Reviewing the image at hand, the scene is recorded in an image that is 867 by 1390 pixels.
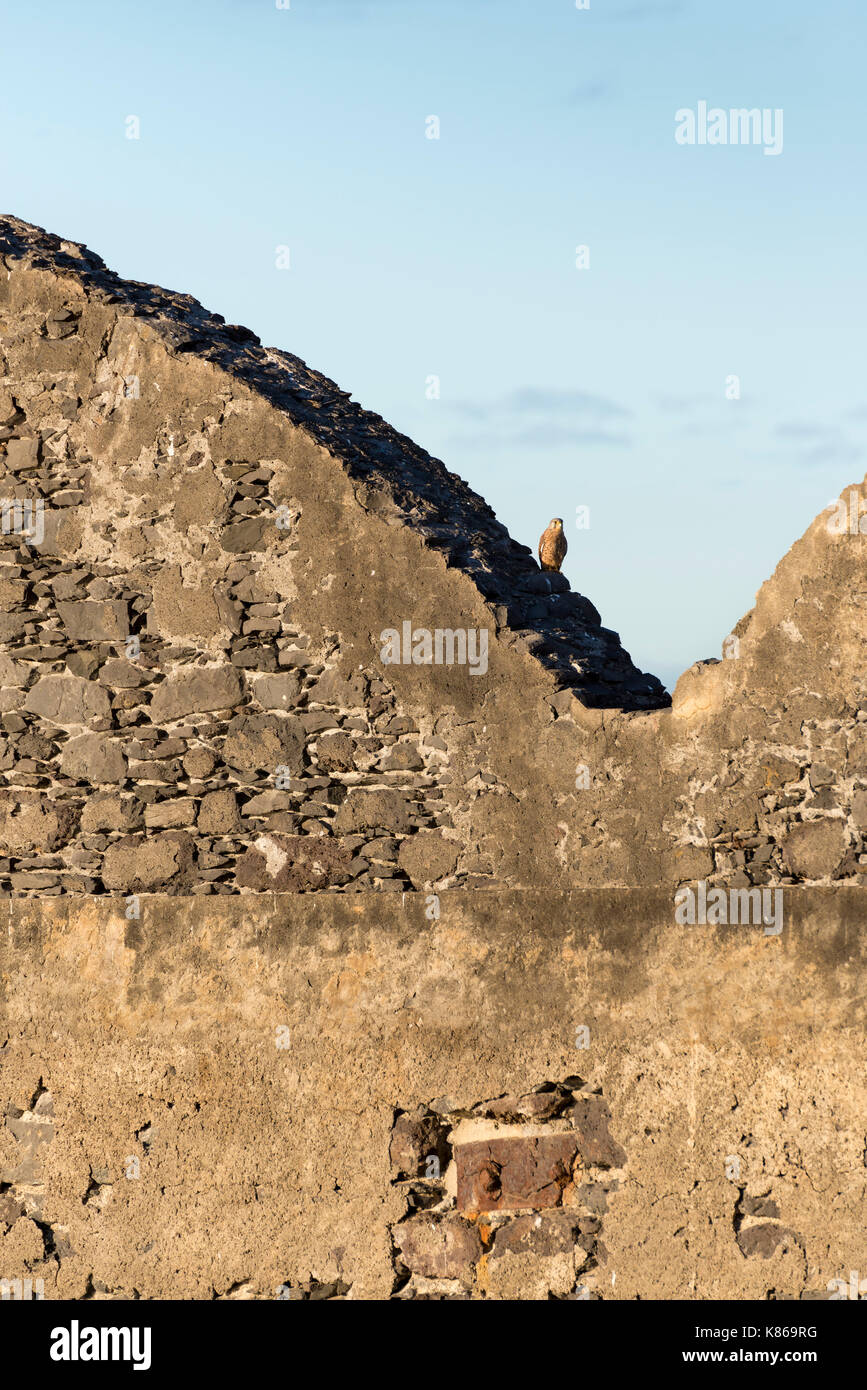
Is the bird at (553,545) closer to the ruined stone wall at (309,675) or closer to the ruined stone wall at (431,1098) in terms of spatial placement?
the ruined stone wall at (309,675)

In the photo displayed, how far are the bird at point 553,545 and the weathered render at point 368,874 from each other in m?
1.35

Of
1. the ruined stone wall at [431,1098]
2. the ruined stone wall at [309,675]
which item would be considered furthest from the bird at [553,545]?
the ruined stone wall at [431,1098]

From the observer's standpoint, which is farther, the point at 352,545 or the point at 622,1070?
the point at 352,545

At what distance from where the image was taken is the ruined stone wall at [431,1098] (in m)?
4.43

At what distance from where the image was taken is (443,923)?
15.8 feet

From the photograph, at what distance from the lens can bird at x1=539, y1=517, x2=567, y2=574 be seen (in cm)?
704

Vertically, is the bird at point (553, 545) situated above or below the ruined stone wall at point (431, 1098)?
above

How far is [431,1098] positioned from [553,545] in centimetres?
311

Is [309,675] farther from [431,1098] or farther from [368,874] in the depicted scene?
[431,1098]

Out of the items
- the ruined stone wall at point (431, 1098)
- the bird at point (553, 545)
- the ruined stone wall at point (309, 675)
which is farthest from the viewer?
the bird at point (553, 545)

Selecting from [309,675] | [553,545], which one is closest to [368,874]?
[309,675]
